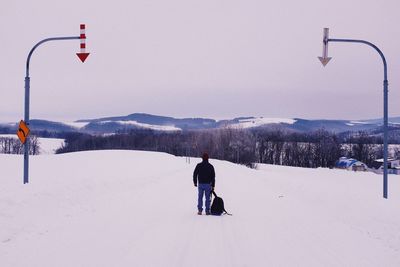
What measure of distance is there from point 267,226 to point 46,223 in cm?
560

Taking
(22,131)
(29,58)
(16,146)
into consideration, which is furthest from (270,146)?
(22,131)

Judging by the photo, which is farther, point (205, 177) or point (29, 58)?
point (29, 58)

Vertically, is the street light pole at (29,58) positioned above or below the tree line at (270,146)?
above

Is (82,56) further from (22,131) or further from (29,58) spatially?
(22,131)

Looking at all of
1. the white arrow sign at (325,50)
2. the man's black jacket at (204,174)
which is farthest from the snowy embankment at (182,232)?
the white arrow sign at (325,50)

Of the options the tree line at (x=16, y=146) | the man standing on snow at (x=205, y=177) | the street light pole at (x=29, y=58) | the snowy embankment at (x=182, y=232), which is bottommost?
the tree line at (x=16, y=146)

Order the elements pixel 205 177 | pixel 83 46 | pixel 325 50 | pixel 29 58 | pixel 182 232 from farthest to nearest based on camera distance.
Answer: pixel 29 58, pixel 325 50, pixel 83 46, pixel 205 177, pixel 182 232

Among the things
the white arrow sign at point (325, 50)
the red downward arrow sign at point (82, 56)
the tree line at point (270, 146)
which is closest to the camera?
the red downward arrow sign at point (82, 56)

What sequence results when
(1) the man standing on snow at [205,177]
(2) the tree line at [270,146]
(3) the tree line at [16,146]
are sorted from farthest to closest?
(3) the tree line at [16,146] → (2) the tree line at [270,146] → (1) the man standing on snow at [205,177]

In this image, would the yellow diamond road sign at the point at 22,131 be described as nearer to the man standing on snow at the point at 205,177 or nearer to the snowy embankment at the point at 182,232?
the snowy embankment at the point at 182,232

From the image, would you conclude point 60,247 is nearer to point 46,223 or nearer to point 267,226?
point 46,223

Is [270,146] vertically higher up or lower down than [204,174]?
lower down

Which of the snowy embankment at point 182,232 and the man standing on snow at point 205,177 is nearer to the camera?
the snowy embankment at point 182,232

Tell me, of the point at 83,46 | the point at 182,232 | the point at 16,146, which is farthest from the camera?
the point at 16,146
